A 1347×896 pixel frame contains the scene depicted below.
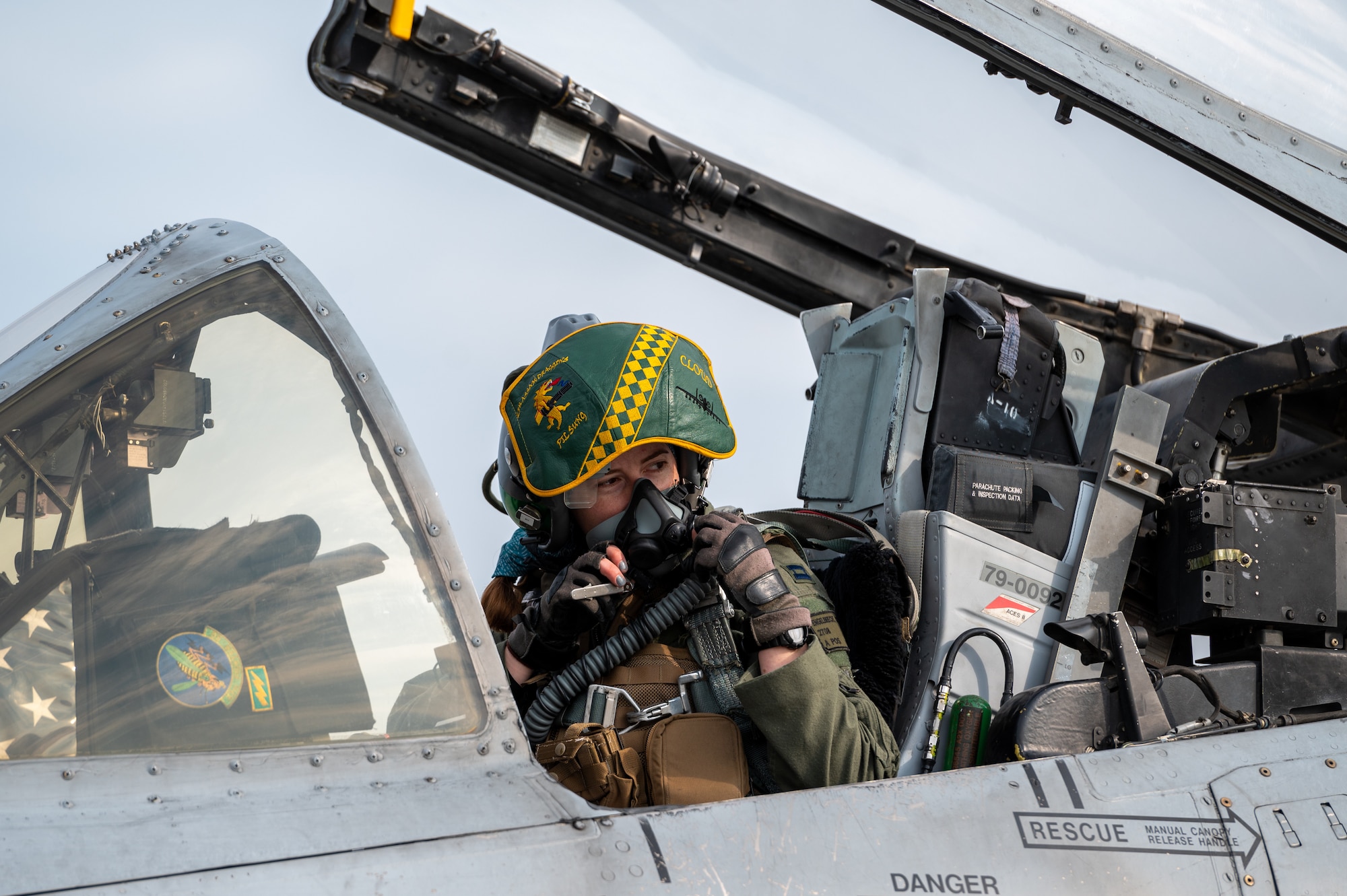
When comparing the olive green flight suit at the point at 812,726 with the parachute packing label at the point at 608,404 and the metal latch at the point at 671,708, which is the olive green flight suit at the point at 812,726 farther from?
the parachute packing label at the point at 608,404

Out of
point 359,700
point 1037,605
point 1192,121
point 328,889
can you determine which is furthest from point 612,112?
→ point 328,889

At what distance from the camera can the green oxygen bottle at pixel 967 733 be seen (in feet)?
5.78

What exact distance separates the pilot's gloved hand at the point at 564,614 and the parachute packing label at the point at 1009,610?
836 mm

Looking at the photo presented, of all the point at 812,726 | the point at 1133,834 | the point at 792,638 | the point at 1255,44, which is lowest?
the point at 1133,834

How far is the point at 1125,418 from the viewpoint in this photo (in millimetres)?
2467

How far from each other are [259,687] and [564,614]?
685 mm

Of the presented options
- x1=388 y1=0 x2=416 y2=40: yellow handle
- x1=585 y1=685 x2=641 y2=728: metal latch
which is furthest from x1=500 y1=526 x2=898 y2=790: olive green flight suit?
x1=388 y1=0 x2=416 y2=40: yellow handle

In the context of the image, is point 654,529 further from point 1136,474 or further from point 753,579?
point 1136,474

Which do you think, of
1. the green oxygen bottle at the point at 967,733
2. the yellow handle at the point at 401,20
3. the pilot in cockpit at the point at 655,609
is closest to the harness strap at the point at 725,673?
the pilot in cockpit at the point at 655,609

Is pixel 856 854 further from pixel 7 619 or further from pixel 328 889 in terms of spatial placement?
pixel 7 619

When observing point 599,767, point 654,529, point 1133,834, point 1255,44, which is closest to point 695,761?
point 599,767

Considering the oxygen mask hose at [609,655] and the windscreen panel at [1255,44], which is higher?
the windscreen panel at [1255,44]

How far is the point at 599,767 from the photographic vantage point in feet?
5.41

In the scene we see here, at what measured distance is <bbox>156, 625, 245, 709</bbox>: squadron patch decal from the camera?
1.18 meters
